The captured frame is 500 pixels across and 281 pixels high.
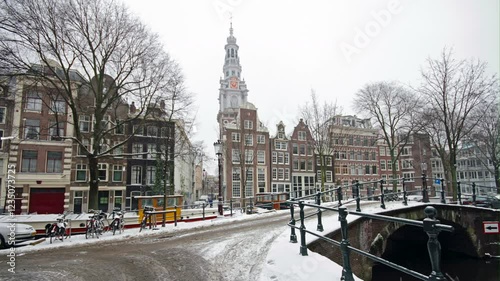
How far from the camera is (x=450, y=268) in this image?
11.9 meters

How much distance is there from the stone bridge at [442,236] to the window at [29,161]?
97.0 ft

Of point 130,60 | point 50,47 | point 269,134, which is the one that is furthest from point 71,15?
point 269,134

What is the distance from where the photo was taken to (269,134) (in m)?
44.7

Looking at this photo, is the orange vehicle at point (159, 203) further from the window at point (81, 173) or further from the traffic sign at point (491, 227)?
the window at point (81, 173)

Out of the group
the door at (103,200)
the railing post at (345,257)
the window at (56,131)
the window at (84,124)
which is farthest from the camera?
the window at (84,124)

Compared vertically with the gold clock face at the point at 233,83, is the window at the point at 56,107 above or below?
below

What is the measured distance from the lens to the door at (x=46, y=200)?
2595 cm

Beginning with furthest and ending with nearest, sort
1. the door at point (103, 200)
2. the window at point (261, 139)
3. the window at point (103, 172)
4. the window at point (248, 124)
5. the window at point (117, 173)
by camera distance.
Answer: the window at point (261, 139)
the window at point (248, 124)
the window at point (117, 173)
the window at point (103, 172)
the door at point (103, 200)

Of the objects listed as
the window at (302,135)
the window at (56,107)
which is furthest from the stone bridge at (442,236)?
the window at (302,135)

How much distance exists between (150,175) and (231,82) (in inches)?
1893

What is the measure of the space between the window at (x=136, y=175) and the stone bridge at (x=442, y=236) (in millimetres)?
27211

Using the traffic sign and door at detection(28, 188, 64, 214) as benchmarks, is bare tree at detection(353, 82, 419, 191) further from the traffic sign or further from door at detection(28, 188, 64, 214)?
door at detection(28, 188, 64, 214)

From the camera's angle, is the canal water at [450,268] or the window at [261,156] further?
the window at [261,156]

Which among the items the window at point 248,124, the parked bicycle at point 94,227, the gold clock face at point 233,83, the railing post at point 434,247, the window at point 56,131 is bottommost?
the parked bicycle at point 94,227
